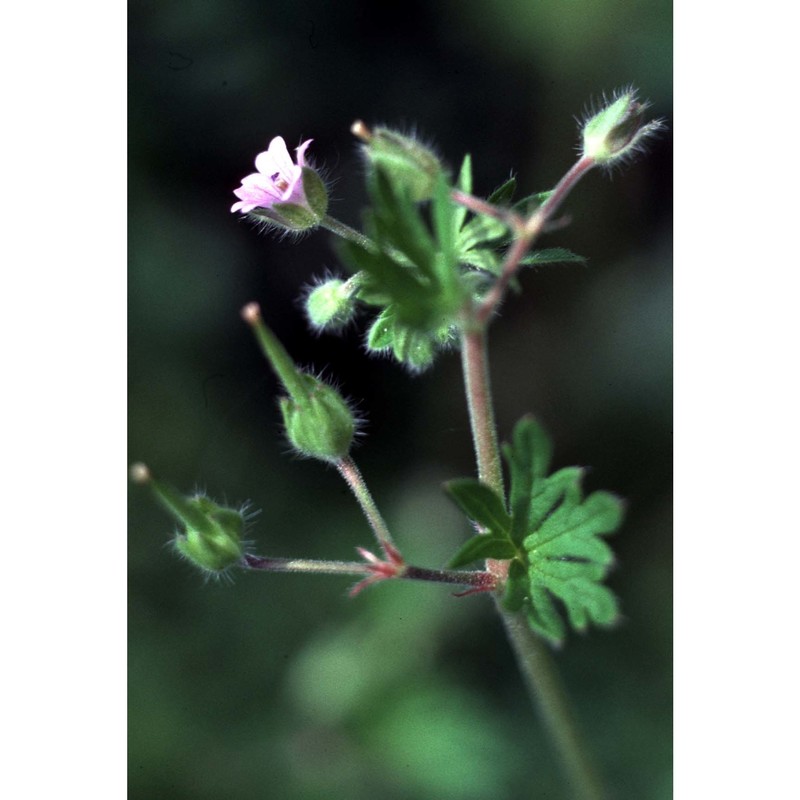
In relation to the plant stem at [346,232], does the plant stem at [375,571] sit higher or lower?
lower

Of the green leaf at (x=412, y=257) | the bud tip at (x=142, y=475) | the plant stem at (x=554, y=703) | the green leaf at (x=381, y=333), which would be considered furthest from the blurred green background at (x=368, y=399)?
the green leaf at (x=412, y=257)

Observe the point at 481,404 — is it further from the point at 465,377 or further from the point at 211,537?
the point at 211,537

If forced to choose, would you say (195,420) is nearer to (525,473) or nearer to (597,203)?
(597,203)

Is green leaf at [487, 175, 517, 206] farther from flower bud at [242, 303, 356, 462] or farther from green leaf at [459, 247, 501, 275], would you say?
flower bud at [242, 303, 356, 462]

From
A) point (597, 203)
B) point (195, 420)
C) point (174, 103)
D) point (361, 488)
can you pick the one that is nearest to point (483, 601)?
point (195, 420)

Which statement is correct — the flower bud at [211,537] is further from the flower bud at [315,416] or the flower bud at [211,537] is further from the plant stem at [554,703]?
the plant stem at [554,703]
